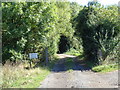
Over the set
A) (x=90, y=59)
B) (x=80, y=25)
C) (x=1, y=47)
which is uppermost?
(x=80, y=25)

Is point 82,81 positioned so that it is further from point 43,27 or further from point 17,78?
point 43,27

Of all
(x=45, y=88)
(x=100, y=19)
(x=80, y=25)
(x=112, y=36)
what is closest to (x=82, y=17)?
(x=80, y=25)

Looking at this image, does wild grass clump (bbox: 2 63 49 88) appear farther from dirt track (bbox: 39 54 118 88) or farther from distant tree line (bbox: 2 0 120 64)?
distant tree line (bbox: 2 0 120 64)

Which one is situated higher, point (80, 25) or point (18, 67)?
point (80, 25)

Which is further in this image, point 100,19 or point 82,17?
point 82,17

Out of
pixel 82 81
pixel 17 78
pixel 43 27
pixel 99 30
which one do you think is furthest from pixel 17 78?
pixel 99 30

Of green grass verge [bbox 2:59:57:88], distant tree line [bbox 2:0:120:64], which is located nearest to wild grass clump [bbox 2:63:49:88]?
green grass verge [bbox 2:59:57:88]

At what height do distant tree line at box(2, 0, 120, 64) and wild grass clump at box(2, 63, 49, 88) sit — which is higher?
distant tree line at box(2, 0, 120, 64)

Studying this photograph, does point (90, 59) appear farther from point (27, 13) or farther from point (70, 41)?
point (70, 41)

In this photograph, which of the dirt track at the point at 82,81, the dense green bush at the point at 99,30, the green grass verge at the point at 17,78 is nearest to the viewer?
the dirt track at the point at 82,81

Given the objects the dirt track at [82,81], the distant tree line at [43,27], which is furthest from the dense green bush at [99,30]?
the dirt track at [82,81]

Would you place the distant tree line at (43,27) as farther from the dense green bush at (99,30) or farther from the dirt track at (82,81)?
the dirt track at (82,81)

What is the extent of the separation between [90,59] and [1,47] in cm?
1028

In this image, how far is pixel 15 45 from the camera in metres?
17.1
